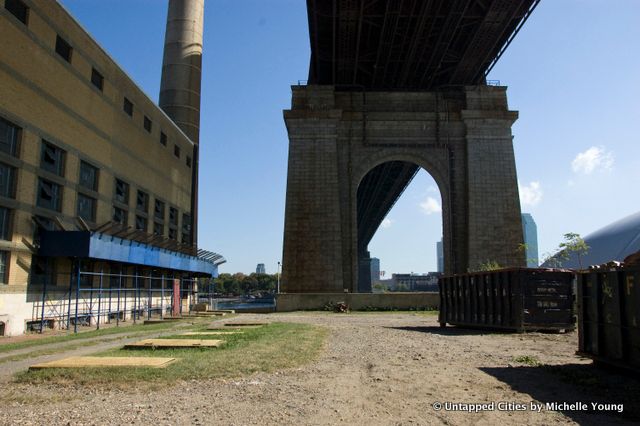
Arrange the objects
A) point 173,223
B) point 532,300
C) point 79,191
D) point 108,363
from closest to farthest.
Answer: point 108,363
point 532,300
point 79,191
point 173,223

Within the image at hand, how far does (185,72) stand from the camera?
5475cm

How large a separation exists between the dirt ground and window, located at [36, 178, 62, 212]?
17865mm

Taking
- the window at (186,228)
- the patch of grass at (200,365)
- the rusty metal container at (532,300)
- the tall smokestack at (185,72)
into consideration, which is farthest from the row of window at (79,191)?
the rusty metal container at (532,300)

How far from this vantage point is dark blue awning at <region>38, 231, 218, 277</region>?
88.6ft

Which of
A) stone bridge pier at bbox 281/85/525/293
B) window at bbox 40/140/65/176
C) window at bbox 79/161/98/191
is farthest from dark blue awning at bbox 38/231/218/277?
stone bridge pier at bbox 281/85/525/293

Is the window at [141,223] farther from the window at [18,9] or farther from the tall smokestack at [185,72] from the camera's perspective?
the window at [18,9]

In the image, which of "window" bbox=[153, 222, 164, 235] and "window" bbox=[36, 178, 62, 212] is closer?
"window" bbox=[36, 178, 62, 212]

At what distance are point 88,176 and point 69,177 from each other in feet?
10.0

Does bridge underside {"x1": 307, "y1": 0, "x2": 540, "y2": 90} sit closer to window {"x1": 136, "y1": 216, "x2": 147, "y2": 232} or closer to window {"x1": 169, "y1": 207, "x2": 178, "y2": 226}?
→ window {"x1": 169, "y1": 207, "x2": 178, "y2": 226}

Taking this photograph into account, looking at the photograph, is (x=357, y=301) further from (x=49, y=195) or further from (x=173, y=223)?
(x=49, y=195)

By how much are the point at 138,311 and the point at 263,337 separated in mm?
26162

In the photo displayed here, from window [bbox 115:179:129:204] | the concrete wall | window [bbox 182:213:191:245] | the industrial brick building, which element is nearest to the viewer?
the industrial brick building

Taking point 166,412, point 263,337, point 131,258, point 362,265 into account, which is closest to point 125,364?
point 166,412

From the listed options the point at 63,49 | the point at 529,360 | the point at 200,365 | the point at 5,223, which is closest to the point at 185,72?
the point at 63,49
